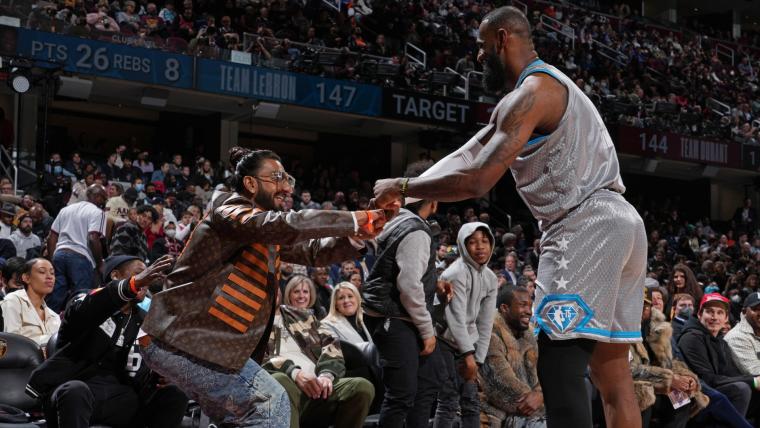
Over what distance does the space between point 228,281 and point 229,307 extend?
0.10 metres

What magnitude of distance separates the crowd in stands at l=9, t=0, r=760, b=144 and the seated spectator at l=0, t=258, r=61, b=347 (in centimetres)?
1075

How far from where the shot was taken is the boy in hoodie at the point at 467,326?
632 cm

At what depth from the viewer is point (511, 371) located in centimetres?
692

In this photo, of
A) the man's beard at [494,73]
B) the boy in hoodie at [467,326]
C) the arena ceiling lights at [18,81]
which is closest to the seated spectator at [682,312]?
the boy in hoodie at [467,326]

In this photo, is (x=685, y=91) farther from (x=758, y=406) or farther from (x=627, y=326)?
(x=627, y=326)

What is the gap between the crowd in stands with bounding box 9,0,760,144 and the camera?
1842 cm

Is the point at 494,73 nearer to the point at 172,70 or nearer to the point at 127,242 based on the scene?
the point at 127,242

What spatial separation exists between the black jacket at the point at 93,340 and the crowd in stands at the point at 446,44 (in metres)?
12.2

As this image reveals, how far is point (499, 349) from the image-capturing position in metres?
7.08

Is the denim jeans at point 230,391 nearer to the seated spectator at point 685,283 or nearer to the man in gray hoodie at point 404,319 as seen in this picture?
the man in gray hoodie at point 404,319

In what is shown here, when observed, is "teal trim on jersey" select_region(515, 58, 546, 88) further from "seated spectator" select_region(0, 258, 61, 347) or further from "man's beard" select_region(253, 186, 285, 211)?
"seated spectator" select_region(0, 258, 61, 347)

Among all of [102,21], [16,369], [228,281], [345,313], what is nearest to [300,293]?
[345,313]

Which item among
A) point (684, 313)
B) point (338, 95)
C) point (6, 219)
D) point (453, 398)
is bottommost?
point (453, 398)

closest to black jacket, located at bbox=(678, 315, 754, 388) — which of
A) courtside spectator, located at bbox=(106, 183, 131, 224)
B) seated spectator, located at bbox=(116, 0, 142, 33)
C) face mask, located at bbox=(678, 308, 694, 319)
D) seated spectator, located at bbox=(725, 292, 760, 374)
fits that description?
seated spectator, located at bbox=(725, 292, 760, 374)
